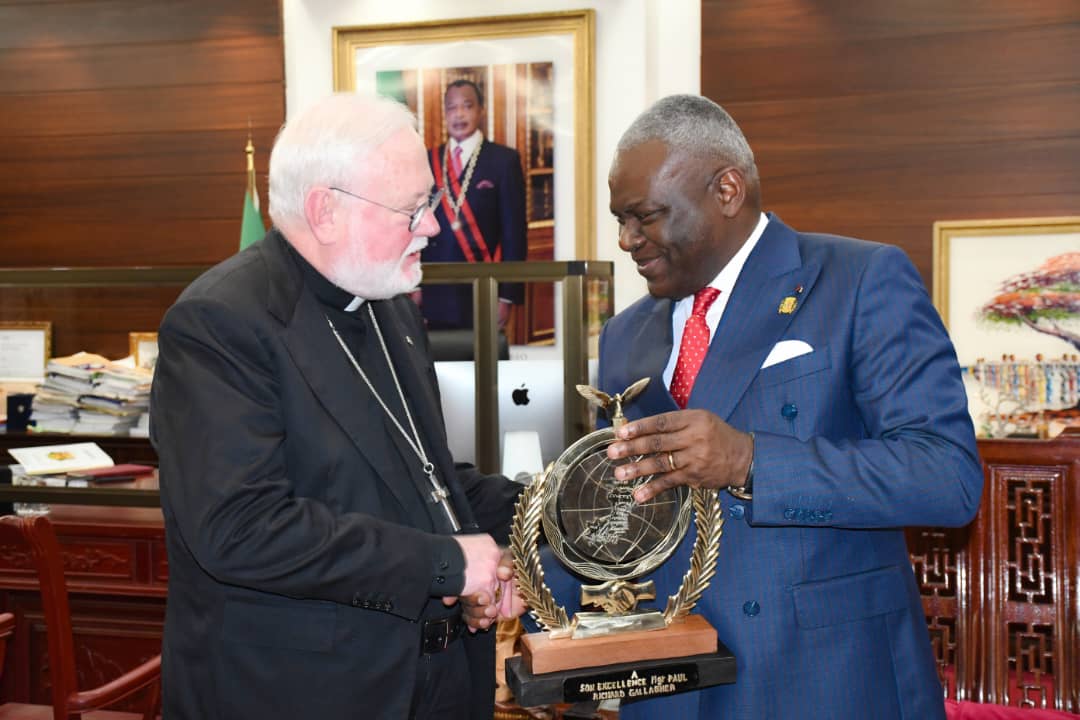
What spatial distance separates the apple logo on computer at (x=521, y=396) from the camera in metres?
3.15

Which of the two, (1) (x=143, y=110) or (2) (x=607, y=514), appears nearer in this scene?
(2) (x=607, y=514)

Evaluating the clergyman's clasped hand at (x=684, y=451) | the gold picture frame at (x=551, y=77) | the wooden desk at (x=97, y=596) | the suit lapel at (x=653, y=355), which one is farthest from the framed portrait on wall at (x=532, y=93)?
the clergyman's clasped hand at (x=684, y=451)

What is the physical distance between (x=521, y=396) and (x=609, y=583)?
60.0 inches

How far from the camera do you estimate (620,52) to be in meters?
5.10

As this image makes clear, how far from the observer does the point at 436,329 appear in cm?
343

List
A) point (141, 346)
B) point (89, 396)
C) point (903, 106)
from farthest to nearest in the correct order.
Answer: point (903, 106) → point (89, 396) → point (141, 346)

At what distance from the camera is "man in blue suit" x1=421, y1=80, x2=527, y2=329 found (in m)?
5.25

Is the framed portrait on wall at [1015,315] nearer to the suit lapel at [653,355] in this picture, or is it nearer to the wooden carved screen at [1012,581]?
the wooden carved screen at [1012,581]

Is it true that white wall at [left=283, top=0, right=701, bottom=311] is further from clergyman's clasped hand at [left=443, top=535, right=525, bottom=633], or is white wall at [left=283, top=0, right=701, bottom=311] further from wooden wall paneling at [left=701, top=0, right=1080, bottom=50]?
clergyman's clasped hand at [left=443, top=535, right=525, bottom=633]

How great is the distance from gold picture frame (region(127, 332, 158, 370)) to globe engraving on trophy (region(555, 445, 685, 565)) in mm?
2089

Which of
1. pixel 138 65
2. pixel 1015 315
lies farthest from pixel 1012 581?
pixel 138 65

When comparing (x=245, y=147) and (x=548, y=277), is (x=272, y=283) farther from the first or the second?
(x=245, y=147)

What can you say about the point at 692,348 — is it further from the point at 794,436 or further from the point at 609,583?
the point at 609,583

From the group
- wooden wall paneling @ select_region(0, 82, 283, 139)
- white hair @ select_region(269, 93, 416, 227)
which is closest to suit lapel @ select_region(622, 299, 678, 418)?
white hair @ select_region(269, 93, 416, 227)
